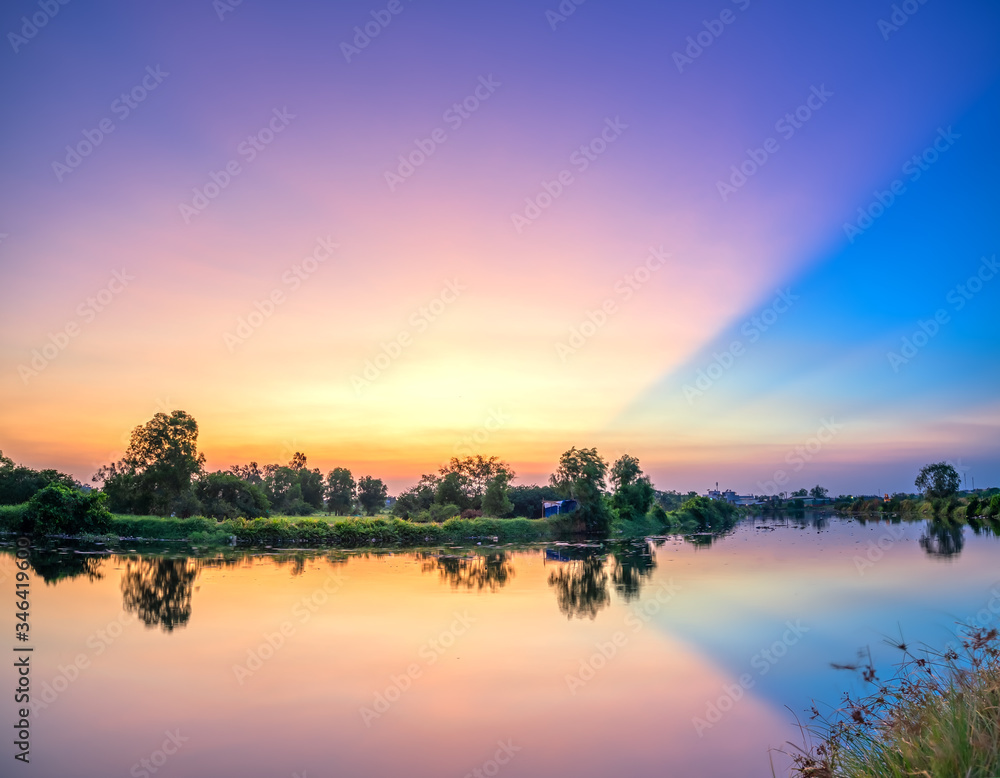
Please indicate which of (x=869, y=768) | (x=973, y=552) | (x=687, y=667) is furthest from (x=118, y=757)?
(x=973, y=552)

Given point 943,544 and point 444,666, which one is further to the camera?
point 943,544

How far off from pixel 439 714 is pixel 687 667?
4642 millimetres

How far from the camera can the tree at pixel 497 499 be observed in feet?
175

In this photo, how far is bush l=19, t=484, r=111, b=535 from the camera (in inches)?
1334
